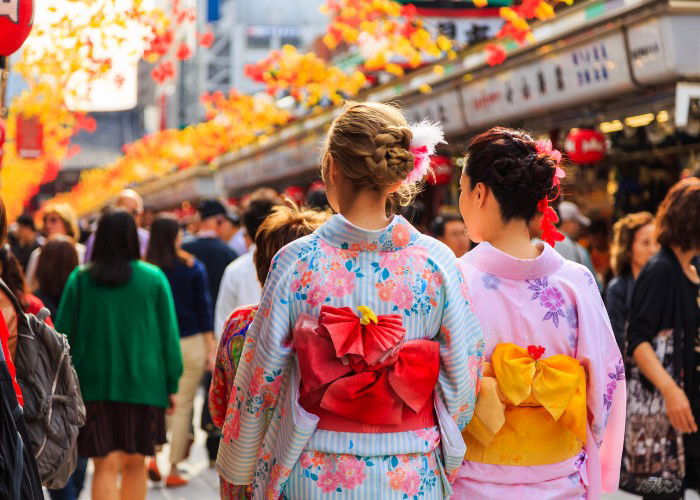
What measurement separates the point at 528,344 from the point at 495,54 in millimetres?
7048

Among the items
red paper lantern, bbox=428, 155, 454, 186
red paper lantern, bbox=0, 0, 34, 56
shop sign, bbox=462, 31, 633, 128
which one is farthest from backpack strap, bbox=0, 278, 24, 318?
red paper lantern, bbox=428, 155, 454, 186

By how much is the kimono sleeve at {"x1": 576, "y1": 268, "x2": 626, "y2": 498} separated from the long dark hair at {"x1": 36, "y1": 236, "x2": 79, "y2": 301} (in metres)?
3.97

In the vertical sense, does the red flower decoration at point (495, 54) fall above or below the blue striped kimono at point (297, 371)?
above

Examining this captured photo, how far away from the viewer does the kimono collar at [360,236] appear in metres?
2.87

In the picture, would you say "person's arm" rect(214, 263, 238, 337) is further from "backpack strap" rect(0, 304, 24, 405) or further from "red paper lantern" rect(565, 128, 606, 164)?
"red paper lantern" rect(565, 128, 606, 164)

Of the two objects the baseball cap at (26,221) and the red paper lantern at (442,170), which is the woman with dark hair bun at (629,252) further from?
the baseball cap at (26,221)

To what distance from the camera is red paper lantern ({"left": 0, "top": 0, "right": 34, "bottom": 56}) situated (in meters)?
4.63

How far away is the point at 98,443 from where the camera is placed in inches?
215

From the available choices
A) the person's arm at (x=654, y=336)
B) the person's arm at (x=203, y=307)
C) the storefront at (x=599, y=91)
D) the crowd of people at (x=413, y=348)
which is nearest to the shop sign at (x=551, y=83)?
the storefront at (x=599, y=91)

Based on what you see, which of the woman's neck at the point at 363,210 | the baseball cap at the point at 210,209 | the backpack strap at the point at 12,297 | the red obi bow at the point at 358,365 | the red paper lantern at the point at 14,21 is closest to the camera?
the red obi bow at the point at 358,365

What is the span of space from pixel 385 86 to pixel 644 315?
8.98m

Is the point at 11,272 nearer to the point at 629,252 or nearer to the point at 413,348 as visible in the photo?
the point at 413,348

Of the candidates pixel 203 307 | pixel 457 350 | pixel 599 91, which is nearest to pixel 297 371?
pixel 457 350

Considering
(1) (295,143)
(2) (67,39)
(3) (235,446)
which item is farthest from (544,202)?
(1) (295,143)
